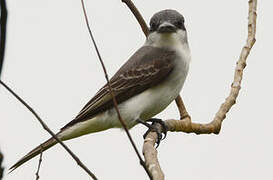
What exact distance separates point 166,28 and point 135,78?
69 cm

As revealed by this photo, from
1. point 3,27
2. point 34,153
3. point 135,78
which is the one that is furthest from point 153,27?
point 3,27

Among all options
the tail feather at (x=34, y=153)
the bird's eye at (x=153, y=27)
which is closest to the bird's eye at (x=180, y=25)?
the bird's eye at (x=153, y=27)

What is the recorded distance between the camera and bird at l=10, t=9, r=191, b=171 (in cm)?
555

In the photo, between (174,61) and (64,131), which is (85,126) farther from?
(174,61)

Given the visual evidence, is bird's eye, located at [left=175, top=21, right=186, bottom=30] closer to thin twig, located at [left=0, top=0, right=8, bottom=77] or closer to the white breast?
the white breast

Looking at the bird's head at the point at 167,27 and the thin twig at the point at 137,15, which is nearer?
the thin twig at the point at 137,15

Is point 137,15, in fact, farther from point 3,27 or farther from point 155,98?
point 3,27

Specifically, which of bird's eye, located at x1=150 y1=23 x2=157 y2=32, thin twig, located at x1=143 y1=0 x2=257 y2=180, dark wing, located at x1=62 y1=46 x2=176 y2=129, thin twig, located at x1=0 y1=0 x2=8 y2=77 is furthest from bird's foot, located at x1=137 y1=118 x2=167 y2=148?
thin twig, located at x1=0 y1=0 x2=8 y2=77

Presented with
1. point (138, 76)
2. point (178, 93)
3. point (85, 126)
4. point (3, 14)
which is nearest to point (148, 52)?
point (138, 76)

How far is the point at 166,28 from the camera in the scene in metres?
5.75

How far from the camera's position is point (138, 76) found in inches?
234

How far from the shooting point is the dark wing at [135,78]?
5.73 m

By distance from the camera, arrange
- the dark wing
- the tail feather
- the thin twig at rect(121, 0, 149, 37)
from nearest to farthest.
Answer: the tail feather
the thin twig at rect(121, 0, 149, 37)
the dark wing

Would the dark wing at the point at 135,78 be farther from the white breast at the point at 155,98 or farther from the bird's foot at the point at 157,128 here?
the bird's foot at the point at 157,128
